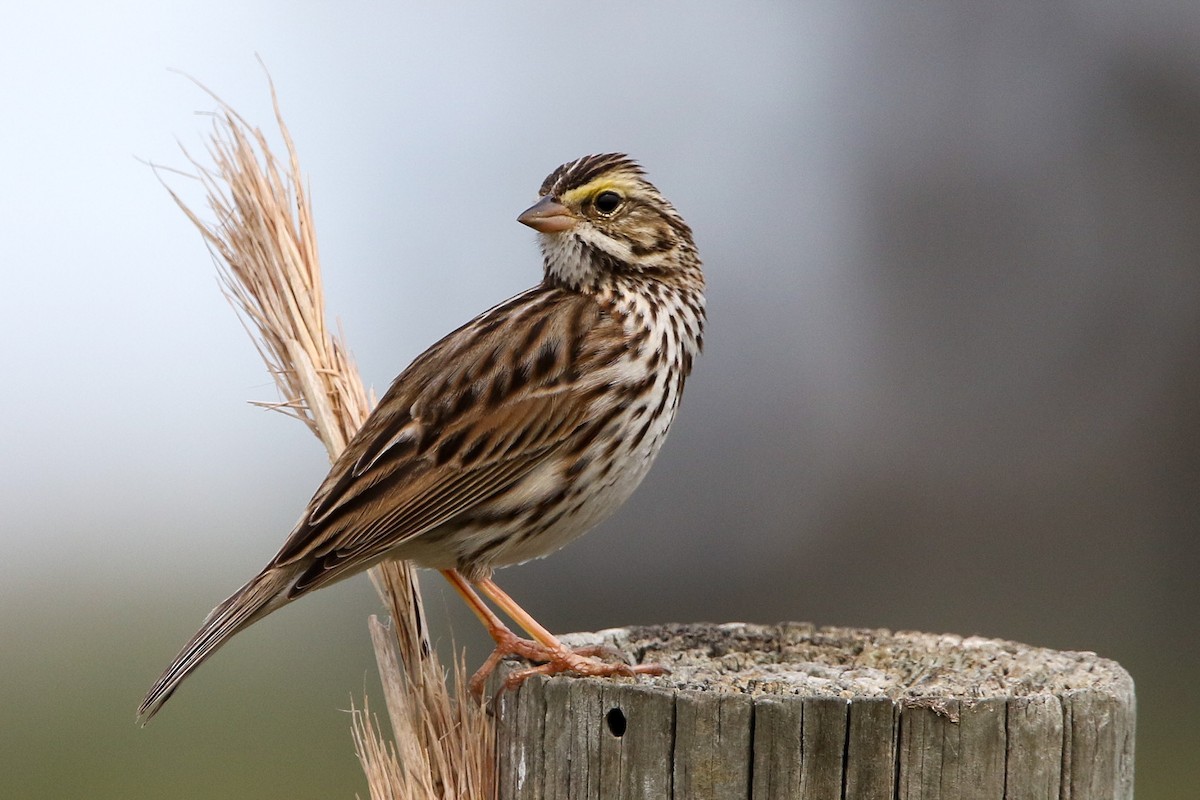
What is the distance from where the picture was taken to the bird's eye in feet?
17.3

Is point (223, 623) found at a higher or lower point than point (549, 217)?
lower

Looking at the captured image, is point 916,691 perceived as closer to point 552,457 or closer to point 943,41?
point 552,457

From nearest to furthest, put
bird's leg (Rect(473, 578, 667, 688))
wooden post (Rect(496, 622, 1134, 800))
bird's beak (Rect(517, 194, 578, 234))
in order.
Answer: wooden post (Rect(496, 622, 1134, 800)), bird's leg (Rect(473, 578, 667, 688)), bird's beak (Rect(517, 194, 578, 234))

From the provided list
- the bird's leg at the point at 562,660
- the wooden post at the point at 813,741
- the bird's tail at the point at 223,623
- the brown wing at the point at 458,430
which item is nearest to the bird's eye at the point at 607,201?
the brown wing at the point at 458,430

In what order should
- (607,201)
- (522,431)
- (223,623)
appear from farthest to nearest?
1. (607,201)
2. (522,431)
3. (223,623)

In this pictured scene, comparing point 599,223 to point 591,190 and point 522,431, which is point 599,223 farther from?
point 522,431

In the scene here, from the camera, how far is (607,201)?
5297mm

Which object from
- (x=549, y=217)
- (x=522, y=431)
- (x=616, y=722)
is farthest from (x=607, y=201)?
(x=616, y=722)

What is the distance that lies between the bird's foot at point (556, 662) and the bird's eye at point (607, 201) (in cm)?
155

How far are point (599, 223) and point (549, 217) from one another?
0.66 ft

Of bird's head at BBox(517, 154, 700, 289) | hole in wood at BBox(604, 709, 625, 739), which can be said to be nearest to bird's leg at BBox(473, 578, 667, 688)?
hole in wood at BBox(604, 709, 625, 739)

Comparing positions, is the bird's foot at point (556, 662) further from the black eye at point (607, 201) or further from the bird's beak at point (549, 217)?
the black eye at point (607, 201)

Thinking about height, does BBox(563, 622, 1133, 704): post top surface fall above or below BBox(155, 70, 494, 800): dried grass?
below

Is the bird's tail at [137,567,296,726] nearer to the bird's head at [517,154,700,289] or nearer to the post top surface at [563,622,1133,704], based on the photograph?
the post top surface at [563,622,1133,704]
